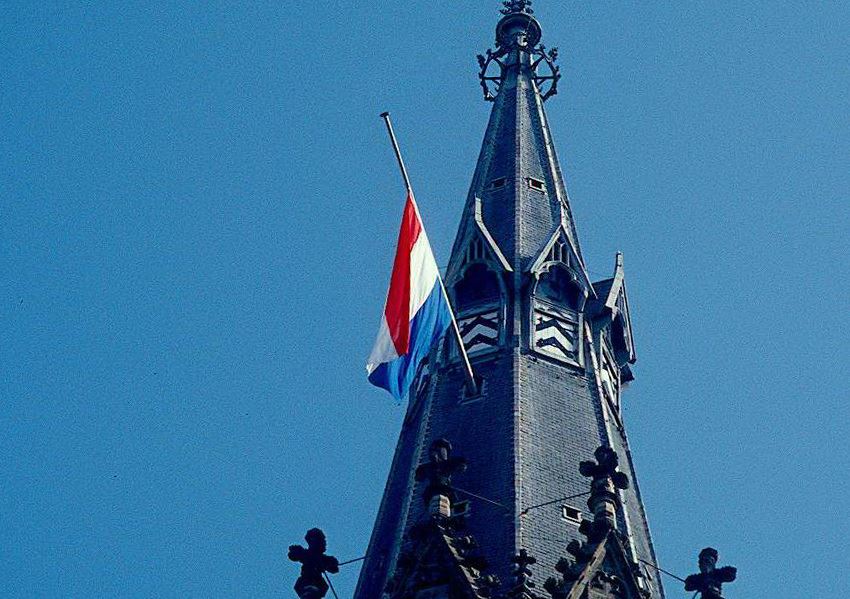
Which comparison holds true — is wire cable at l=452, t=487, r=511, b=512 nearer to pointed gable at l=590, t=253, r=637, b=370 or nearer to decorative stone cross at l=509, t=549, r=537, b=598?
decorative stone cross at l=509, t=549, r=537, b=598

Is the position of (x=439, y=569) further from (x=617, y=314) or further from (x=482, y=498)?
(x=617, y=314)

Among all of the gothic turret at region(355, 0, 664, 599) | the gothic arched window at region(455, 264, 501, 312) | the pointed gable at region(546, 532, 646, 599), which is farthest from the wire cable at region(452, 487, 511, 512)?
the gothic arched window at region(455, 264, 501, 312)

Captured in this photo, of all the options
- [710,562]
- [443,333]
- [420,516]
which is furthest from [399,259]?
[710,562]

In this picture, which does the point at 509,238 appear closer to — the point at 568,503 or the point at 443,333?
the point at 443,333

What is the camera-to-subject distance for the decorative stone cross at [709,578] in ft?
141

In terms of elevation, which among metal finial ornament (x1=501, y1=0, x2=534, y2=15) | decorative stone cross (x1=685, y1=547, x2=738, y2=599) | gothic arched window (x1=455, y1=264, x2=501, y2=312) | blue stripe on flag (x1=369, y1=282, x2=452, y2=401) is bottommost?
decorative stone cross (x1=685, y1=547, x2=738, y2=599)

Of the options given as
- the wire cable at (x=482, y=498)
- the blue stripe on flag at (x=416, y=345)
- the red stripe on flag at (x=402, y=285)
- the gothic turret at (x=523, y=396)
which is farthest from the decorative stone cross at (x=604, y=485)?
the red stripe on flag at (x=402, y=285)

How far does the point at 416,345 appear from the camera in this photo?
4500 centimetres

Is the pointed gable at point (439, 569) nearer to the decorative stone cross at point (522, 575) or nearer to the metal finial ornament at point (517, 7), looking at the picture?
the decorative stone cross at point (522, 575)

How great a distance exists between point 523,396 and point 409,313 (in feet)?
11.4

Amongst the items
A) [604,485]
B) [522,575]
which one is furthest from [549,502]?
[522,575]

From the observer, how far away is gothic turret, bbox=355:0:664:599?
1690 inches

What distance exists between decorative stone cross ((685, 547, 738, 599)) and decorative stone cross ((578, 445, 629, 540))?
173cm

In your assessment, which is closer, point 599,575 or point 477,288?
point 599,575
